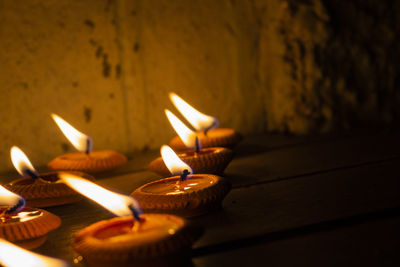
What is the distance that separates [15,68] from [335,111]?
49.3 inches

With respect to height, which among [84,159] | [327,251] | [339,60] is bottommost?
[327,251]

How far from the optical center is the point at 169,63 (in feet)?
6.77

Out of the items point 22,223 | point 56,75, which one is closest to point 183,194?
point 22,223

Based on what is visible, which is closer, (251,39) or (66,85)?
(66,85)

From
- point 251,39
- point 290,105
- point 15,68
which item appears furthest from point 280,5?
point 15,68

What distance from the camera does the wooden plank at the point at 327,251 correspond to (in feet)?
2.49

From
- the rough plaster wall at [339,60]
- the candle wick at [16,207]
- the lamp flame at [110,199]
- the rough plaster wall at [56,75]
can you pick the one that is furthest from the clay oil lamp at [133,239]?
the rough plaster wall at [339,60]

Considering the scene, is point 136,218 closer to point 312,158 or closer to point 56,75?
point 312,158

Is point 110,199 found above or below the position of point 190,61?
below

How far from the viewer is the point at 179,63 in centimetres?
208

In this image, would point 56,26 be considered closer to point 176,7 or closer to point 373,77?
point 176,7

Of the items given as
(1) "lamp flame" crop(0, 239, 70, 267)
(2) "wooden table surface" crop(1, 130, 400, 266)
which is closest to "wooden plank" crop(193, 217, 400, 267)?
(2) "wooden table surface" crop(1, 130, 400, 266)

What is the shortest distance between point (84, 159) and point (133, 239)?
0.86 meters

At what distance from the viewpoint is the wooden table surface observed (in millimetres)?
801
